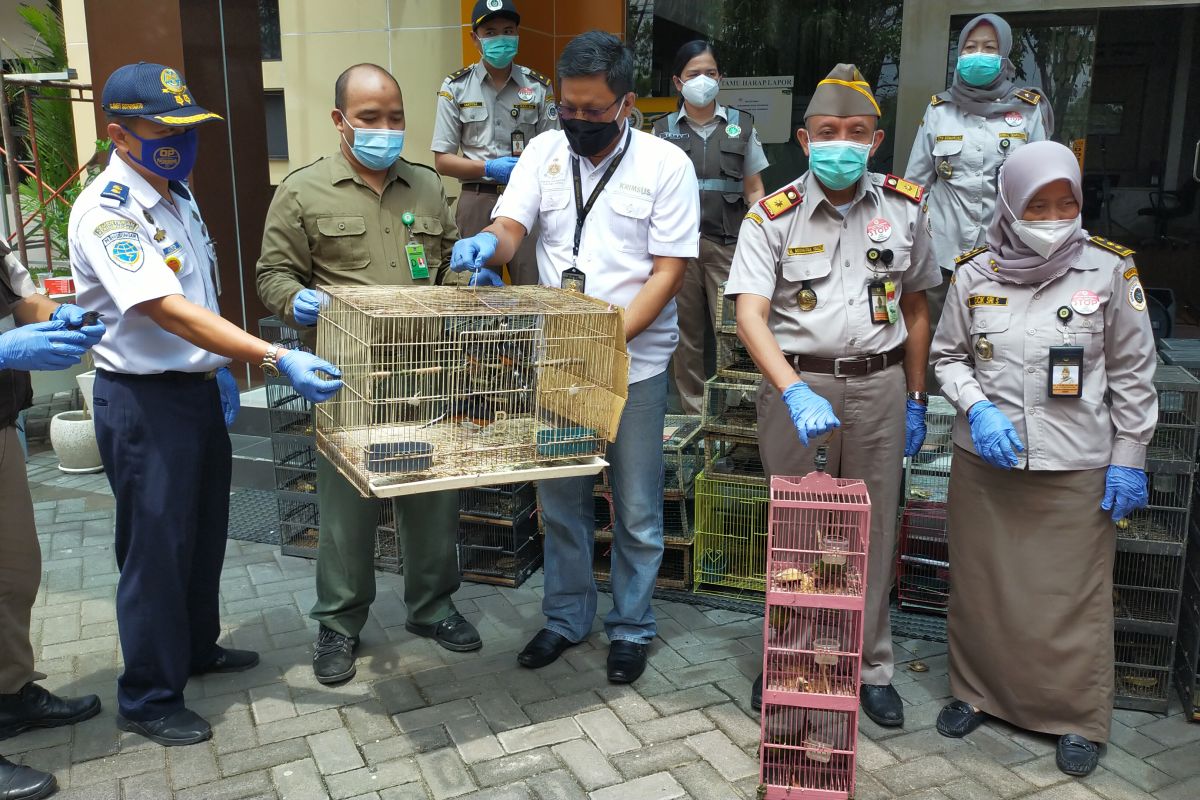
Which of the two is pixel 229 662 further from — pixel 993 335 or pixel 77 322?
pixel 993 335

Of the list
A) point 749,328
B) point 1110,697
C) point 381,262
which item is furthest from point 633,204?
point 1110,697

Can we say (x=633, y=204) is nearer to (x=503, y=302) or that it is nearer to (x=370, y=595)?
(x=503, y=302)

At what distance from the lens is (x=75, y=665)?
402 cm

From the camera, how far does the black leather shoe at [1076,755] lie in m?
3.24

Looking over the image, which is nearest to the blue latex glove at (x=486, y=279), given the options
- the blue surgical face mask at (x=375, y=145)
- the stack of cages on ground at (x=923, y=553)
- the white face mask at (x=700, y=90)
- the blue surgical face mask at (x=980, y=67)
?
the blue surgical face mask at (x=375, y=145)

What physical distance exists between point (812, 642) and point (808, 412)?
2.45 feet

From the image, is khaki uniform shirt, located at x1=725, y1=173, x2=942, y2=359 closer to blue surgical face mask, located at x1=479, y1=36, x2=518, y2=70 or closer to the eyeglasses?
the eyeglasses

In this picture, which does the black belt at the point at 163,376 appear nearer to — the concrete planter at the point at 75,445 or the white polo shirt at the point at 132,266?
the white polo shirt at the point at 132,266

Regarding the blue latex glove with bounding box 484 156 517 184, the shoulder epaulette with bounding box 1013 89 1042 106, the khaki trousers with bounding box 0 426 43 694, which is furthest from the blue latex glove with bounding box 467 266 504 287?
the shoulder epaulette with bounding box 1013 89 1042 106

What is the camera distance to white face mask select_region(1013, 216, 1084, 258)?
10.4ft

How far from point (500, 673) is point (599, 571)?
1.03m

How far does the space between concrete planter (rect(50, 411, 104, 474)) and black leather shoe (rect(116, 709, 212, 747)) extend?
3.58m

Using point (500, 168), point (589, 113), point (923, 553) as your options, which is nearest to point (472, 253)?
point (589, 113)

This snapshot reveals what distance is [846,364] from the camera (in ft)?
11.3
